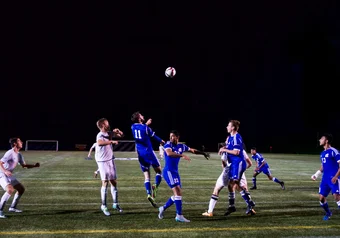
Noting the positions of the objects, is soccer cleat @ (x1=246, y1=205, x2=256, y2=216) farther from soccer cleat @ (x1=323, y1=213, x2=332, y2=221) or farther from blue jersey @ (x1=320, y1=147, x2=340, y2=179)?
blue jersey @ (x1=320, y1=147, x2=340, y2=179)

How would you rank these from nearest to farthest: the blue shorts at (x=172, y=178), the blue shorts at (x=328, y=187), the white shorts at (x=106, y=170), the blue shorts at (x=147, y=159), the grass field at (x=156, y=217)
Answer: the grass field at (x=156, y=217) → the blue shorts at (x=172, y=178) → the blue shorts at (x=328, y=187) → the white shorts at (x=106, y=170) → the blue shorts at (x=147, y=159)

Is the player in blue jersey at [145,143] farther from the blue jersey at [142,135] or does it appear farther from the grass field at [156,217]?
the grass field at [156,217]

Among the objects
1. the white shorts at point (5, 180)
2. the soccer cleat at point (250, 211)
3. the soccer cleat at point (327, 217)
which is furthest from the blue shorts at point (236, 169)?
the white shorts at point (5, 180)

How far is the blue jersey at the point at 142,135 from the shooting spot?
991 centimetres

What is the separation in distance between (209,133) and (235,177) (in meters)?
49.3

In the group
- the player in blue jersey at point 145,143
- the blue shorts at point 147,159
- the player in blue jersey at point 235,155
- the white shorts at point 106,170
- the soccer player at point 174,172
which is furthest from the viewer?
the blue shorts at point 147,159

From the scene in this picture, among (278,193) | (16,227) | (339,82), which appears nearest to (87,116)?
(339,82)

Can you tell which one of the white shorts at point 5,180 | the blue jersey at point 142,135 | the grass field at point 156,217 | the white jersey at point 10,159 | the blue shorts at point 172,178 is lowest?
the grass field at point 156,217

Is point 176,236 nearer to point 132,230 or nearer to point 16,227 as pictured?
point 132,230

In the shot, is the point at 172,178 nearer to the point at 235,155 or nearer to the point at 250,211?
the point at 235,155

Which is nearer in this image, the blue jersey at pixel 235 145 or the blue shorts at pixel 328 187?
the blue shorts at pixel 328 187

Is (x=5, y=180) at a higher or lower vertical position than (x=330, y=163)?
lower

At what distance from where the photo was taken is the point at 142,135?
9961 mm

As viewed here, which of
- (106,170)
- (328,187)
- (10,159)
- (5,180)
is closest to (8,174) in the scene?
(5,180)
